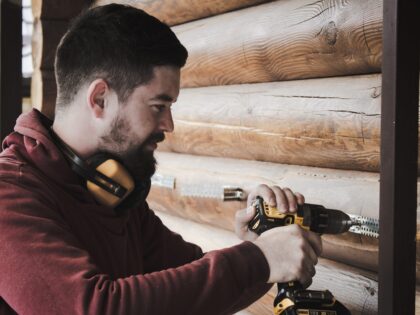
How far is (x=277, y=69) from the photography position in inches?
110

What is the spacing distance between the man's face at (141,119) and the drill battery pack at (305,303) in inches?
23.9

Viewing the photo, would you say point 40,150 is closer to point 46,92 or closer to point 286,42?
point 286,42

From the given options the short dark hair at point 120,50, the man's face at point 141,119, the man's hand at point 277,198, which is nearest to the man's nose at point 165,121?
the man's face at point 141,119

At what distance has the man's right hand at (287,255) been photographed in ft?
6.14

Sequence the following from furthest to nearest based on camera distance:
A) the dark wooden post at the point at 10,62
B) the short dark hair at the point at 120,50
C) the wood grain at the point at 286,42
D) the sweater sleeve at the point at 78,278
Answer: the dark wooden post at the point at 10,62 → the wood grain at the point at 286,42 → the short dark hair at the point at 120,50 → the sweater sleeve at the point at 78,278

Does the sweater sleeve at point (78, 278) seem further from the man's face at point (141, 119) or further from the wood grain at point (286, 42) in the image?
the wood grain at point (286, 42)

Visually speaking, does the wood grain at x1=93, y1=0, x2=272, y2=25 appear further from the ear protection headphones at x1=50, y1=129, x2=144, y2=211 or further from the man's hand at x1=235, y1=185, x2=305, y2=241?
the ear protection headphones at x1=50, y1=129, x2=144, y2=211

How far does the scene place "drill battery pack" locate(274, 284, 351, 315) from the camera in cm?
193

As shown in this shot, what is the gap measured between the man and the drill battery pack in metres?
0.04

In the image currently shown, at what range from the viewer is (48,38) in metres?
4.66

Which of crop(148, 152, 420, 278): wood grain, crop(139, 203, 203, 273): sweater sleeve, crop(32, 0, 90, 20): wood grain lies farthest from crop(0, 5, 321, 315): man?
crop(32, 0, 90, 20): wood grain

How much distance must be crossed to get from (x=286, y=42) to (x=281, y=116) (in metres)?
0.30

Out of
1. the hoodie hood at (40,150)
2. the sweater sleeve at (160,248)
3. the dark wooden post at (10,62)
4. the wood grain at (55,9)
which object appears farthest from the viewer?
the wood grain at (55,9)

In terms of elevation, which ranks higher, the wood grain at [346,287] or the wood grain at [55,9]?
the wood grain at [55,9]
